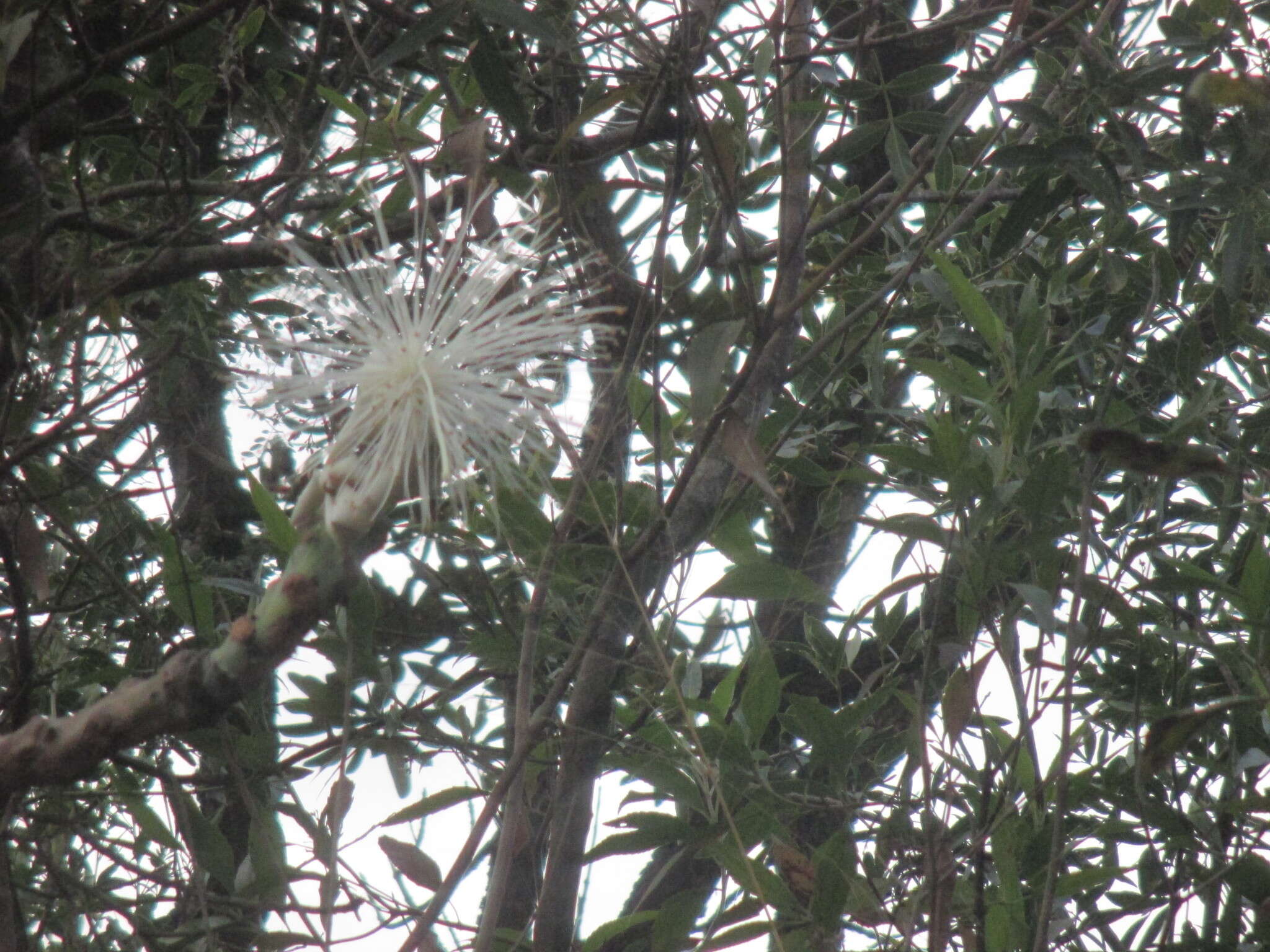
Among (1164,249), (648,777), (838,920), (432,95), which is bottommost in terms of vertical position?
(838,920)

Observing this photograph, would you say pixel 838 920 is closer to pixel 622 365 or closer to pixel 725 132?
pixel 622 365

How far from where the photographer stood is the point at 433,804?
1389mm

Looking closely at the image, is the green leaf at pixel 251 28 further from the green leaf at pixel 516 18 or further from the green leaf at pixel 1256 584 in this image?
the green leaf at pixel 1256 584

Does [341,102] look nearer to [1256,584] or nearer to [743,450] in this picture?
[743,450]

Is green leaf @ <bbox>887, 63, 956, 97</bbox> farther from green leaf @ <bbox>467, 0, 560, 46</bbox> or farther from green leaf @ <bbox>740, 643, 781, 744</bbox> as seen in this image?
green leaf @ <bbox>740, 643, 781, 744</bbox>

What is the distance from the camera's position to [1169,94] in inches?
49.3

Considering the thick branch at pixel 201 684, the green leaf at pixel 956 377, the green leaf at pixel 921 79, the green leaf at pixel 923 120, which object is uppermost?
the green leaf at pixel 921 79

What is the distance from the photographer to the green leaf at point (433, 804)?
137 cm

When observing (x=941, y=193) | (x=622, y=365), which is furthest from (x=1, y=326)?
(x=941, y=193)

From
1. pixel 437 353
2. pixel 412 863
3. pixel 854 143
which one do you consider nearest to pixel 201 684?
pixel 437 353

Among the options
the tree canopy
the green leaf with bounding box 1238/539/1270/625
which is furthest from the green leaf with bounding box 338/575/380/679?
the green leaf with bounding box 1238/539/1270/625

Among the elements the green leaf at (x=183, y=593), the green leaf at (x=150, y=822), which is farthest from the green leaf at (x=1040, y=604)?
the green leaf at (x=150, y=822)

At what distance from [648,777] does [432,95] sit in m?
0.82

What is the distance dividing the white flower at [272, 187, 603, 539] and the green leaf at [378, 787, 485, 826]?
0.46 meters
